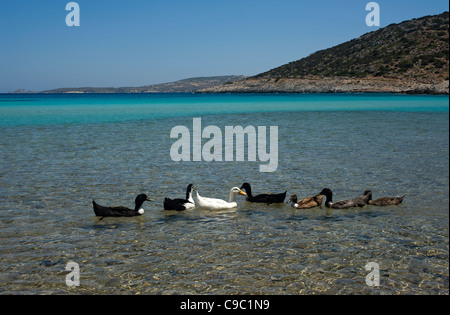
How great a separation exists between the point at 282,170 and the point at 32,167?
35.3 feet

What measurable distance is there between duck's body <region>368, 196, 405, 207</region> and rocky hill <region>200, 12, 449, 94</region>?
9188 cm

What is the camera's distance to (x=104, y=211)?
38.2 feet

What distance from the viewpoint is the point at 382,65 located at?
5039 inches

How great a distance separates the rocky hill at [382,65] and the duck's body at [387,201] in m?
91.9

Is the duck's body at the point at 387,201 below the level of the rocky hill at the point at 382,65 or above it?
below

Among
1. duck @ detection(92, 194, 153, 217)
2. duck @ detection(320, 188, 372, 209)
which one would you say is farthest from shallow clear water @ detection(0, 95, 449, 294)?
duck @ detection(320, 188, 372, 209)

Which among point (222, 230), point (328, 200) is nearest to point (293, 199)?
point (328, 200)

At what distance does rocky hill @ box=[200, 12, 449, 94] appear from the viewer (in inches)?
4402

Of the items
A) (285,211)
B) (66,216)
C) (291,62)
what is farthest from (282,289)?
(291,62)

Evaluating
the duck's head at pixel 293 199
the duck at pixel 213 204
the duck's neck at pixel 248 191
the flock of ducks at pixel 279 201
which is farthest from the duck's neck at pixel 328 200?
the duck at pixel 213 204

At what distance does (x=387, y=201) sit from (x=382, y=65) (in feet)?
414

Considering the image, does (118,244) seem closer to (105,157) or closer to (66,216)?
(66,216)

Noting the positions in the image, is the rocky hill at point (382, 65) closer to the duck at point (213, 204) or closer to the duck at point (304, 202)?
the duck at point (304, 202)

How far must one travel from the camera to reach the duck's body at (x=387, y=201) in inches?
496
